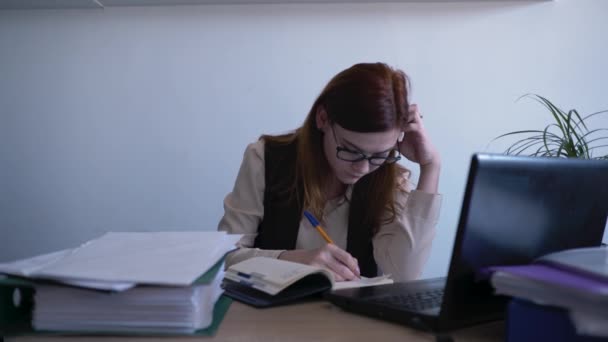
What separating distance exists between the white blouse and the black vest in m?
0.02

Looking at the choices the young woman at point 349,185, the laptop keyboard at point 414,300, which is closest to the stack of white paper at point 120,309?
the laptop keyboard at point 414,300

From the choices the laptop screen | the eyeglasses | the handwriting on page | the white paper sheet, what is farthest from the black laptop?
the eyeglasses

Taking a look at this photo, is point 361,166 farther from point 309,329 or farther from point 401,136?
point 309,329

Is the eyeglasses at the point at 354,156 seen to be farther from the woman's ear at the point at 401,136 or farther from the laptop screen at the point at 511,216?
the laptop screen at the point at 511,216

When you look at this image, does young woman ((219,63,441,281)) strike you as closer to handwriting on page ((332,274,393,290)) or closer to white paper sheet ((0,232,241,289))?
handwriting on page ((332,274,393,290))

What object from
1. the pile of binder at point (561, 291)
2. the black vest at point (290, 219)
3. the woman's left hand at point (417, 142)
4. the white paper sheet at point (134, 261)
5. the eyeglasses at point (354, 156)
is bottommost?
the black vest at point (290, 219)

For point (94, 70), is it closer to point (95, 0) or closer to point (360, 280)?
point (95, 0)

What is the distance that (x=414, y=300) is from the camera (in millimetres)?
753

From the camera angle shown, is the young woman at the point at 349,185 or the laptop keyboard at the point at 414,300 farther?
the young woman at the point at 349,185

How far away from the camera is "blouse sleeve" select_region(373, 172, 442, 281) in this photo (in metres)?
1.28

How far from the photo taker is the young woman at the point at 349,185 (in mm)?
1226

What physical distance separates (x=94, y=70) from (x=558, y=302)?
1998 millimetres

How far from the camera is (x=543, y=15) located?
2184 mm

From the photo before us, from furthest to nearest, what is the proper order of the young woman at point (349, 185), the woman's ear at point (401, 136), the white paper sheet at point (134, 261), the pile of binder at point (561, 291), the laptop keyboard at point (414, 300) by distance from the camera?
the woman's ear at point (401, 136) → the young woman at point (349, 185) → the laptop keyboard at point (414, 300) → the white paper sheet at point (134, 261) → the pile of binder at point (561, 291)
